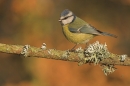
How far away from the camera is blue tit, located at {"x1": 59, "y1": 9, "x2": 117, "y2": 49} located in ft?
7.34

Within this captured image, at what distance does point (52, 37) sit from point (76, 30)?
4.08 meters

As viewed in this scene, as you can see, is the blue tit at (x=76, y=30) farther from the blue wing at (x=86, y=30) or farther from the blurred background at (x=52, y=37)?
the blurred background at (x=52, y=37)

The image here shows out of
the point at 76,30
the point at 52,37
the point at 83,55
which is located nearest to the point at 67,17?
the point at 76,30

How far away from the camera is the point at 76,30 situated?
7.52 feet

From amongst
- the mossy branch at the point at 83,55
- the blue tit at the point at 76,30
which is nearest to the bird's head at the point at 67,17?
the blue tit at the point at 76,30

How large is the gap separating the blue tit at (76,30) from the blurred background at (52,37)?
2883mm

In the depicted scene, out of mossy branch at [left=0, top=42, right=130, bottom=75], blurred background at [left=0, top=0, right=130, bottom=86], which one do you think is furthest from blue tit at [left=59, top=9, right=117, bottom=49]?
blurred background at [left=0, top=0, right=130, bottom=86]

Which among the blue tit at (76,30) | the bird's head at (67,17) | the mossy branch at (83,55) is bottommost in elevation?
the mossy branch at (83,55)

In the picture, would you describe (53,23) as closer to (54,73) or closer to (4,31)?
(4,31)

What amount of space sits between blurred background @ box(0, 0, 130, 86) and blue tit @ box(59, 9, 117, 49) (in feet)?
9.46

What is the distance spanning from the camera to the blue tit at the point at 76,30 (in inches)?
88.0

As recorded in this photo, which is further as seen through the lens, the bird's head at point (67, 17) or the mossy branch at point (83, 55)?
the bird's head at point (67, 17)

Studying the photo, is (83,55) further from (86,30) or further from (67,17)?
(67,17)

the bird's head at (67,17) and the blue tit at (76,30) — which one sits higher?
the bird's head at (67,17)
